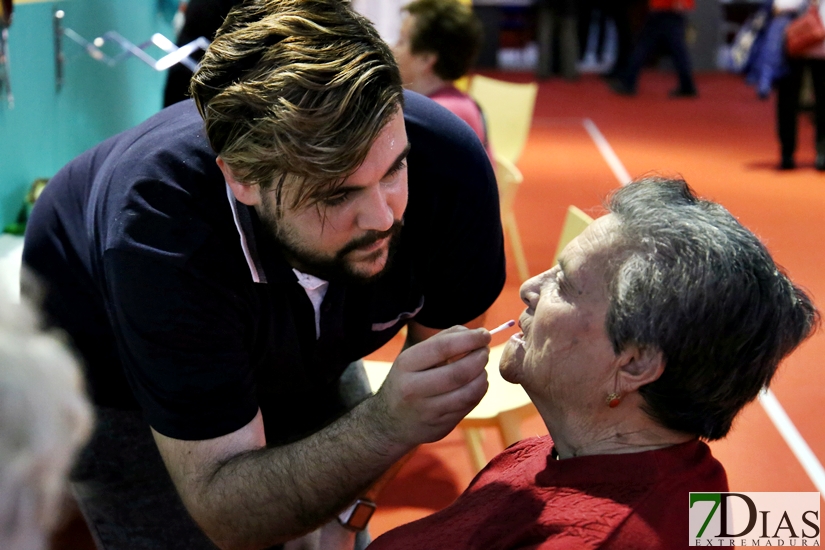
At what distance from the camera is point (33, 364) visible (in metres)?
0.79

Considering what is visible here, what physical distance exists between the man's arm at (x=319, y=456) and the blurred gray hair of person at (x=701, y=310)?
0.83 ft

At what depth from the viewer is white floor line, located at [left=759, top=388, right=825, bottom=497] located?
3004 mm

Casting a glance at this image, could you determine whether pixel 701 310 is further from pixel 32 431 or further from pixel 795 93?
pixel 795 93

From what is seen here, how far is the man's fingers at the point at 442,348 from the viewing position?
1.40 meters

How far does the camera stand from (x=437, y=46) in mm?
3918

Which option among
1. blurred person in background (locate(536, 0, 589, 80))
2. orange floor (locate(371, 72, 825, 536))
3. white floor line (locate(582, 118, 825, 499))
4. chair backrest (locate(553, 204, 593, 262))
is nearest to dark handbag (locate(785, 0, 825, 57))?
orange floor (locate(371, 72, 825, 536))

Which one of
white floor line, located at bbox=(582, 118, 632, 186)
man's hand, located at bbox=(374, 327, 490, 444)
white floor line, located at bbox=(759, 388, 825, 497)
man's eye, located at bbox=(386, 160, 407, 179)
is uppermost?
man's eye, located at bbox=(386, 160, 407, 179)

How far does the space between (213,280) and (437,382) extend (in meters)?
0.45

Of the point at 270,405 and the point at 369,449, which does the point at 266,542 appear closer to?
the point at 369,449

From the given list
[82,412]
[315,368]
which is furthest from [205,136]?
[82,412]

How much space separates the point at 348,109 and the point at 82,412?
73 cm

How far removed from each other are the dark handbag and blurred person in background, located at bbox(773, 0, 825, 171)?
5 cm

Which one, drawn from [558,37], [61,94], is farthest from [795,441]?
[558,37]

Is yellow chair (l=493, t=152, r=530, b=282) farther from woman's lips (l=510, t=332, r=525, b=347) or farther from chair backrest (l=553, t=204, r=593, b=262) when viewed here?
woman's lips (l=510, t=332, r=525, b=347)
